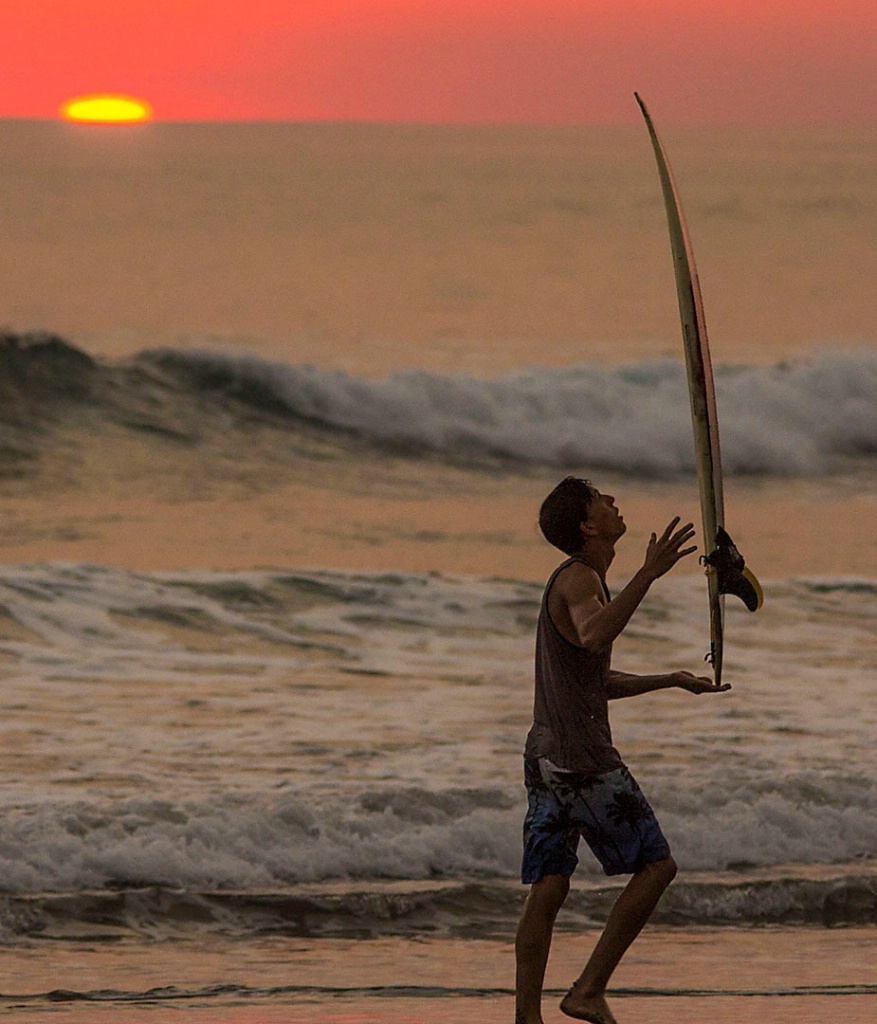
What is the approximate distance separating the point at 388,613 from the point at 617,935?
1125cm

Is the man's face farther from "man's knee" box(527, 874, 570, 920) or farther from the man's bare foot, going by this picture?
the man's bare foot

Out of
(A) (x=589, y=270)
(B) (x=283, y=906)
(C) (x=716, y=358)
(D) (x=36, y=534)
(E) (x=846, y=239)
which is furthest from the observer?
(E) (x=846, y=239)

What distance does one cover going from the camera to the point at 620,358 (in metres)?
39.8

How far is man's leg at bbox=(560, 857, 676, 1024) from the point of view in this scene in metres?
5.27

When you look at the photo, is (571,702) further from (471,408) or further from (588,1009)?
(471,408)

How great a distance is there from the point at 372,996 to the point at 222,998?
449mm

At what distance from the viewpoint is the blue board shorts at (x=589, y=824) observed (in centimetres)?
525

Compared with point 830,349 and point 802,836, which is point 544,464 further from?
point 802,836

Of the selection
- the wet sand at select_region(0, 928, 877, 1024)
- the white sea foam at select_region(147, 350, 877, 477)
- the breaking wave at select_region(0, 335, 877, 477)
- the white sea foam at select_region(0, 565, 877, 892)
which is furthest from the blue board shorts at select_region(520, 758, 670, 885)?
the white sea foam at select_region(147, 350, 877, 477)

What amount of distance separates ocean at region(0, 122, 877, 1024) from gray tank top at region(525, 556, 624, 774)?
107cm

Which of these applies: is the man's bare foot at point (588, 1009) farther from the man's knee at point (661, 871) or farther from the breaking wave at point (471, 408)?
the breaking wave at point (471, 408)

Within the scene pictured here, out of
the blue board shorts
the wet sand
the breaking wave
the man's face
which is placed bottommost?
the wet sand

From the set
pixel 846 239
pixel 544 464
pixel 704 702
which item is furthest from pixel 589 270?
pixel 704 702

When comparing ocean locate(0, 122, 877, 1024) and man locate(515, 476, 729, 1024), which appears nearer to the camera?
man locate(515, 476, 729, 1024)
